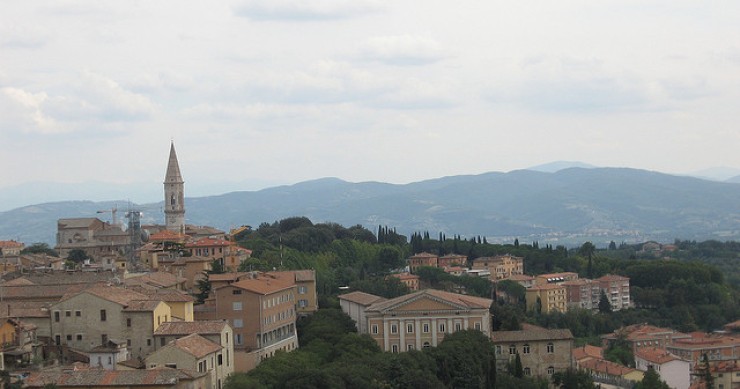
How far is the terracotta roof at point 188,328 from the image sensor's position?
42750 millimetres

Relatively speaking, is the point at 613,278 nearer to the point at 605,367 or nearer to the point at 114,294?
the point at 605,367

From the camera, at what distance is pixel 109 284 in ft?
162

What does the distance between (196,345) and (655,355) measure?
39.4m

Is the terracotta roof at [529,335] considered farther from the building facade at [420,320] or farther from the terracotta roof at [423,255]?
the terracotta roof at [423,255]

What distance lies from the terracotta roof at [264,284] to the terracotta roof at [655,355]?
84.0 feet

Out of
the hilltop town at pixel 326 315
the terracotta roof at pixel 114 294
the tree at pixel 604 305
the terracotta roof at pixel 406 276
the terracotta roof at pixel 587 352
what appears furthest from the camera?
the tree at pixel 604 305

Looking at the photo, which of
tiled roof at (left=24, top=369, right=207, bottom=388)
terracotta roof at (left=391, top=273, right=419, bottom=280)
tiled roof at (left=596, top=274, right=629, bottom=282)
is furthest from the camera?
tiled roof at (left=596, top=274, right=629, bottom=282)

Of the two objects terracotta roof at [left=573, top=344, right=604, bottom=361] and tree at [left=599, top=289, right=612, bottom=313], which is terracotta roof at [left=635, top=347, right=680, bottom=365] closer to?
terracotta roof at [left=573, top=344, right=604, bottom=361]

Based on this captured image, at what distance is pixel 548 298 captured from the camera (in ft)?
303

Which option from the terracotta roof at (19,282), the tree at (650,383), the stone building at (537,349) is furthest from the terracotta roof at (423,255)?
the terracotta roof at (19,282)

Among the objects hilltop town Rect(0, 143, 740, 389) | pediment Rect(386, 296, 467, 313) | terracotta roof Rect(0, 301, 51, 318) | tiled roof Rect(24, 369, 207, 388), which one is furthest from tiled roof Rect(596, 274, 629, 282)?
tiled roof Rect(24, 369, 207, 388)

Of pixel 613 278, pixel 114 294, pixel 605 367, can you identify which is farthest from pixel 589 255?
pixel 114 294

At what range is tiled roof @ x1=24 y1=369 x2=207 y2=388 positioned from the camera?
36250 mm

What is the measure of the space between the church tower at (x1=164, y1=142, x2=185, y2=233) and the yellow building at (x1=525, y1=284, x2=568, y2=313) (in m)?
27.8
